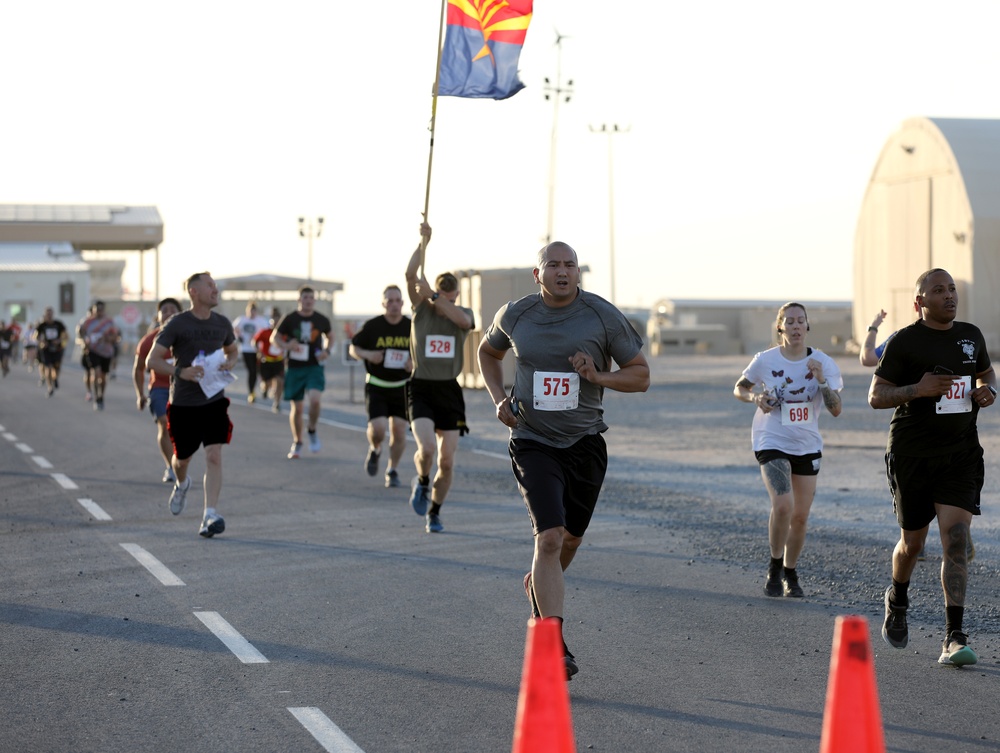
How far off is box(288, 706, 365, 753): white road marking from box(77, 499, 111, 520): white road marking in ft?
20.9

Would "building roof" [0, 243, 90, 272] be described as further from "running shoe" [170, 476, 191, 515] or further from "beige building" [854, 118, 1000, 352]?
"running shoe" [170, 476, 191, 515]

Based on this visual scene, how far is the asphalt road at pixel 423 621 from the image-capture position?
5.60 meters

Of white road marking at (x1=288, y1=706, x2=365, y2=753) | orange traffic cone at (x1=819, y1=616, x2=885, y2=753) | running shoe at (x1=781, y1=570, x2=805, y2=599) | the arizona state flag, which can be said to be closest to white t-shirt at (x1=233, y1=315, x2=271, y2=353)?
the arizona state flag

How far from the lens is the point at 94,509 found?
1227 cm

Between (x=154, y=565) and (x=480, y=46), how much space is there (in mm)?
5189

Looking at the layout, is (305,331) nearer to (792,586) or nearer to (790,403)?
(790,403)

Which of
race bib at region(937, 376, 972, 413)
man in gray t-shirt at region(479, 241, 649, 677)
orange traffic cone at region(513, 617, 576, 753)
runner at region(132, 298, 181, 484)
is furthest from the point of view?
runner at region(132, 298, 181, 484)

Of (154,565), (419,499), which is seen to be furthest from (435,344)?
(154,565)

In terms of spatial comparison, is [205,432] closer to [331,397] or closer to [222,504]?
[222,504]

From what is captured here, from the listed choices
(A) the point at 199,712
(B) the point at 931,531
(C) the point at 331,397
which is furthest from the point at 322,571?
(C) the point at 331,397

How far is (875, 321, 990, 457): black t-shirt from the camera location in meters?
6.86

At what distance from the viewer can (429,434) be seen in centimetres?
1130

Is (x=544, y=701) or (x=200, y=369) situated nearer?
(x=544, y=701)

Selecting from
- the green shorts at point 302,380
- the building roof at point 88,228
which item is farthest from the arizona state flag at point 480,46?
the building roof at point 88,228
